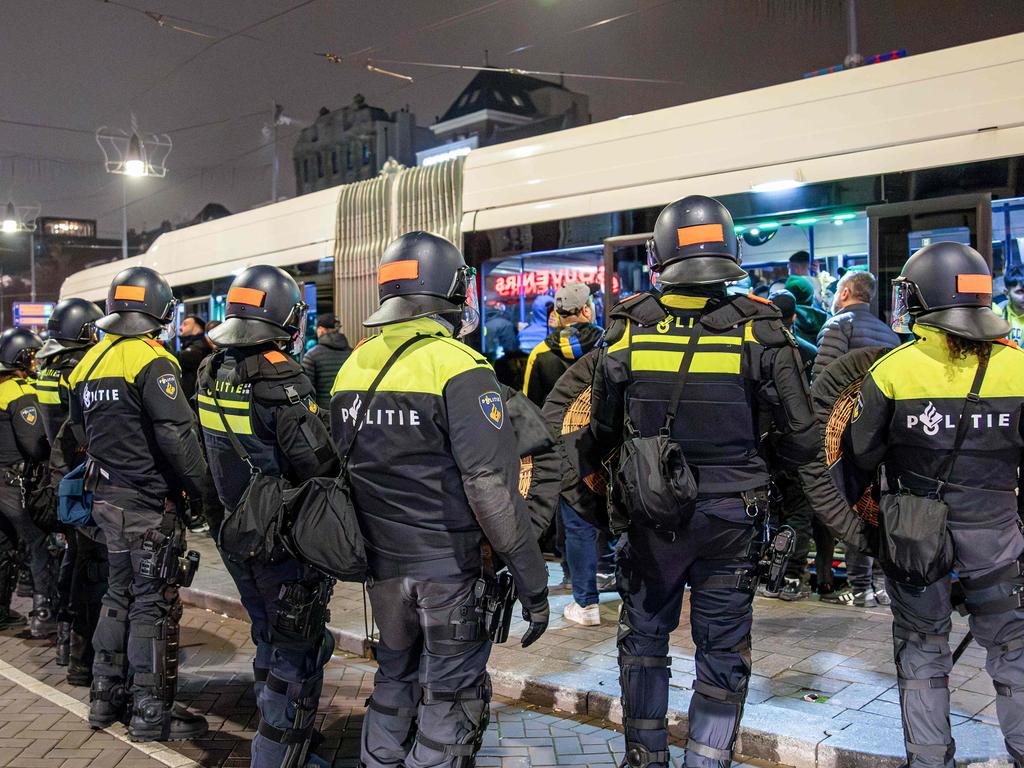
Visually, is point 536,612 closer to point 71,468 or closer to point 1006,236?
point 71,468

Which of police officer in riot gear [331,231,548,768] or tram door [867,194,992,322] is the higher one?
tram door [867,194,992,322]

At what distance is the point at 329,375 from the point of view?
9.19 meters

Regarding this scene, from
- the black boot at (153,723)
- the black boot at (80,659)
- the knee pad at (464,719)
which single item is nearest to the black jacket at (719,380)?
the knee pad at (464,719)

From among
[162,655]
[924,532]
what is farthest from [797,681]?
[162,655]

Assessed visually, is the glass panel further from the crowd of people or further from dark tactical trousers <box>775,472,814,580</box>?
the crowd of people

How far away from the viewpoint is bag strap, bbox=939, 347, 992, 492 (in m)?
3.56

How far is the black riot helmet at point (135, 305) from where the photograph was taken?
5.04 m

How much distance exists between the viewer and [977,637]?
12.2 feet

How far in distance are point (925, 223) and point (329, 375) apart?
547cm

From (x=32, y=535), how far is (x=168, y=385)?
2.91 metres

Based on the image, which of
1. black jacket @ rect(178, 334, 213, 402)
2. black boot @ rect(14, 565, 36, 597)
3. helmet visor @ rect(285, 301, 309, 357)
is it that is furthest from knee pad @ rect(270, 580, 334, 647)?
black jacket @ rect(178, 334, 213, 402)

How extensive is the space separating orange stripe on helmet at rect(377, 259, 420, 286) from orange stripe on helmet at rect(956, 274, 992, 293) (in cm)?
209

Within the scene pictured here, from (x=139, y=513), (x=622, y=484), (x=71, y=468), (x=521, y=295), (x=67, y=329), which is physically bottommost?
(x=139, y=513)

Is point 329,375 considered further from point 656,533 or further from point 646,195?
point 656,533
